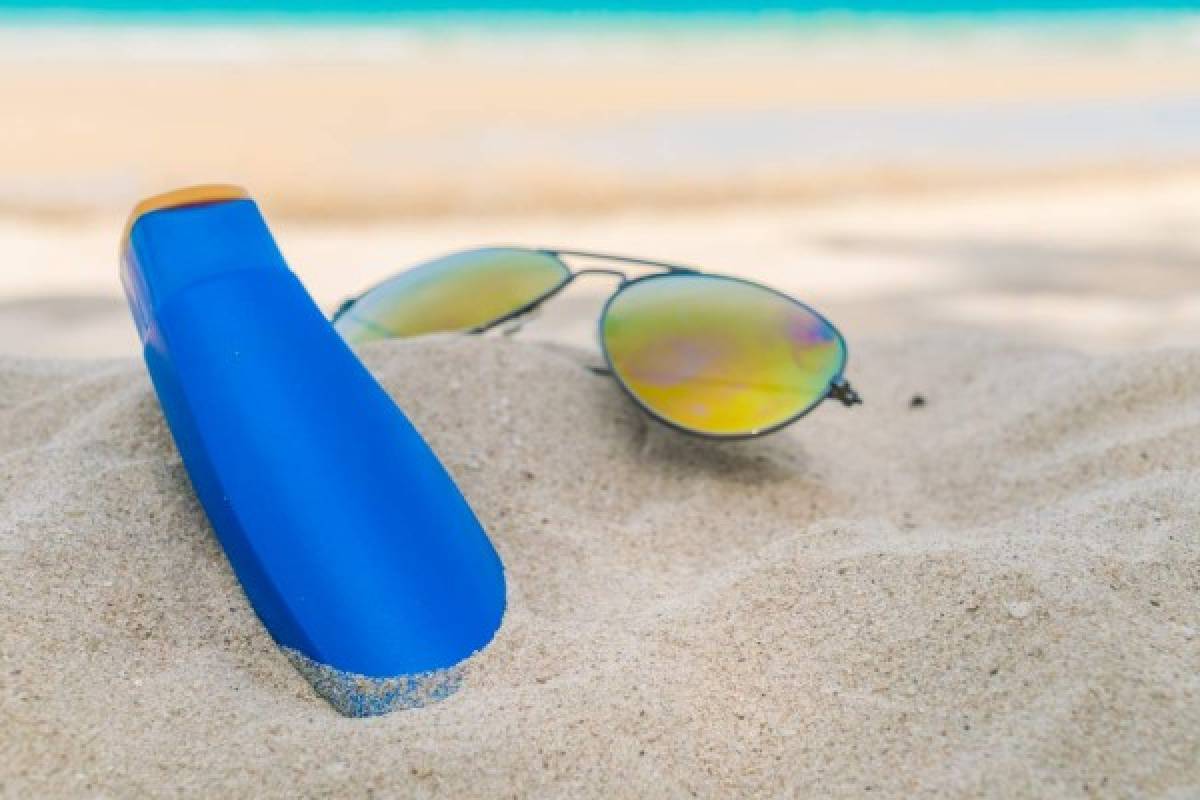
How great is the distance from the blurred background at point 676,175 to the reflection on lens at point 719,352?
57 centimetres

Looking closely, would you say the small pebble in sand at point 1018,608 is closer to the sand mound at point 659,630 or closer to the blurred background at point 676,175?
the sand mound at point 659,630

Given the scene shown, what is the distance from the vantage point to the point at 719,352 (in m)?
1.48

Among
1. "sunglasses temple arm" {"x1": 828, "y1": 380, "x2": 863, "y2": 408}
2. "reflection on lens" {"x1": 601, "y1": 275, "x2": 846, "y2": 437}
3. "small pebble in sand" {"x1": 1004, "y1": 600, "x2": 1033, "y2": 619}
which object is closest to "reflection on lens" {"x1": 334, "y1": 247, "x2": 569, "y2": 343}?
"reflection on lens" {"x1": 601, "y1": 275, "x2": 846, "y2": 437}

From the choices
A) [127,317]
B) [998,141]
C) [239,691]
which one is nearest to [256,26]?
[998,141]

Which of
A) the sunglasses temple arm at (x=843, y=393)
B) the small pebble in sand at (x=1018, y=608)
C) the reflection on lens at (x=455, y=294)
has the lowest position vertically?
the reflection on lens at (x=455, y=294)

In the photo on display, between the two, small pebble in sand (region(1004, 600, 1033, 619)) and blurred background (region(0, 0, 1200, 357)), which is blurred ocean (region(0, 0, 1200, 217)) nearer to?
blurred background (region(0, 0, 1200, 357))

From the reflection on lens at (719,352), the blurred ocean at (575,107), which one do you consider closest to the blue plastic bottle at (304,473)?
the reflection on lens at (719,352)

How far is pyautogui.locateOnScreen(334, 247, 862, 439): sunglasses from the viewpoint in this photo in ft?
4.66

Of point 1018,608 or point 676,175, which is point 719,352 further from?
point 676,175

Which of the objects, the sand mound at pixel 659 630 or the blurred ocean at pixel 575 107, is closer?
the sand mound at pixel 659 630

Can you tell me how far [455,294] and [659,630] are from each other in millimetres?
760

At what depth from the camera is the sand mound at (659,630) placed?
831 mm

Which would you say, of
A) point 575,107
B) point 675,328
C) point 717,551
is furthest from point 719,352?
point 575,107

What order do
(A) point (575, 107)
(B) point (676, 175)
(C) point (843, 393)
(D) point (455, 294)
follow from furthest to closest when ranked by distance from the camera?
(A) point (575, 107) → (B) point (676, 175) → (D) point (455, 294) → (C) point (843, 393)
